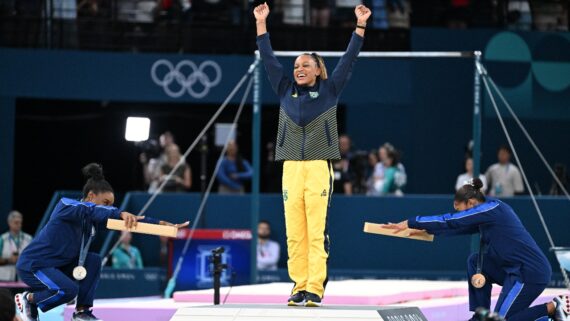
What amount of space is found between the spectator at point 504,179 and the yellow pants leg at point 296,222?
303 inches

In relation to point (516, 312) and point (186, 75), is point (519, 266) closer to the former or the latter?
point (516, 312)

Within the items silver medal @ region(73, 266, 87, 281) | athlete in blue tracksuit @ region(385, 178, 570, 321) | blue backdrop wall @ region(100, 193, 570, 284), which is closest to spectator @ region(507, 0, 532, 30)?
blue backdrop wall @ region(100, 193, 570, 284)

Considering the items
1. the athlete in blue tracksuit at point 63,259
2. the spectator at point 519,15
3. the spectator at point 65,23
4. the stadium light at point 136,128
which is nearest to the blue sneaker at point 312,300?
the athlete in blue tracksuit at point 63,259

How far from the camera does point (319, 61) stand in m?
10.0

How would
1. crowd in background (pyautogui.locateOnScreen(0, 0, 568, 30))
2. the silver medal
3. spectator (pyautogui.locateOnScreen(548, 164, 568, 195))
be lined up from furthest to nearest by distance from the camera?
crowd in background (pyautogui.locateOnScreen(0, 0, 568, 30)), spectator (pyautogui.locateOnScreen(548, 164, 568, 195)), the silver medal

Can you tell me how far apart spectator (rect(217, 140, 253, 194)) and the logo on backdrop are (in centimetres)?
108

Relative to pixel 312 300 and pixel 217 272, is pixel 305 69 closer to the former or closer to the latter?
pixel 312 300

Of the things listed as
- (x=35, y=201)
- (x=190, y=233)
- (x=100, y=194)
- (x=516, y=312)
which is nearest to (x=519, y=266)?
(x=516, y=312)

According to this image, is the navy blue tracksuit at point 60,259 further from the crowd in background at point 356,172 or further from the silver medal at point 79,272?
the crowd in background at point 356,172

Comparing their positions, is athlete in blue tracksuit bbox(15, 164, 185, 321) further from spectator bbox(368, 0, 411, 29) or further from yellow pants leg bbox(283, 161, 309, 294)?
spectator bbox(368, 0, 411, 29)

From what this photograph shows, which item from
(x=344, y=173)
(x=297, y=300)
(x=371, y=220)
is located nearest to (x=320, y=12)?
(x=344, y=173)

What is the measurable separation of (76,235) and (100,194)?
0.37m

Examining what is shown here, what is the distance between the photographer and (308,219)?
9.90m

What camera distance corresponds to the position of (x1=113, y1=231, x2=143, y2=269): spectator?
16.7m
